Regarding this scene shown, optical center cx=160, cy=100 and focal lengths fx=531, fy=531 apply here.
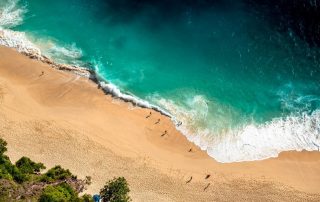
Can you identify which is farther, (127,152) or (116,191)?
(127,152)

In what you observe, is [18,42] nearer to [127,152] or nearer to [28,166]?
[127,152]

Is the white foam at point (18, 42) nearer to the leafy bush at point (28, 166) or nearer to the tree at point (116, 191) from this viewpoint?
the leafy bush at point (28, 166)

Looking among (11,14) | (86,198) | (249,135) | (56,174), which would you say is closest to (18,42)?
(11,14)

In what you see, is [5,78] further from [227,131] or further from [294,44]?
[294,44]

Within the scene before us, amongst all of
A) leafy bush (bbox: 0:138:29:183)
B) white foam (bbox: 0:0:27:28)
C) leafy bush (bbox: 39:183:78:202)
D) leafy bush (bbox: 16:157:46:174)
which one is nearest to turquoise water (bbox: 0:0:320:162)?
white foam (bbox: 0:0:27:28)

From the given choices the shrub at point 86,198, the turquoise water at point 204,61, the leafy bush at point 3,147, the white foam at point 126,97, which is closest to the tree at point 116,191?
the shrub at point 86,198

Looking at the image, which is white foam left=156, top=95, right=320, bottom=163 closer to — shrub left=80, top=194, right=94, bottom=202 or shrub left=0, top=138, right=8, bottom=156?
shrub left=80, top=194, right=94, bottom=202
